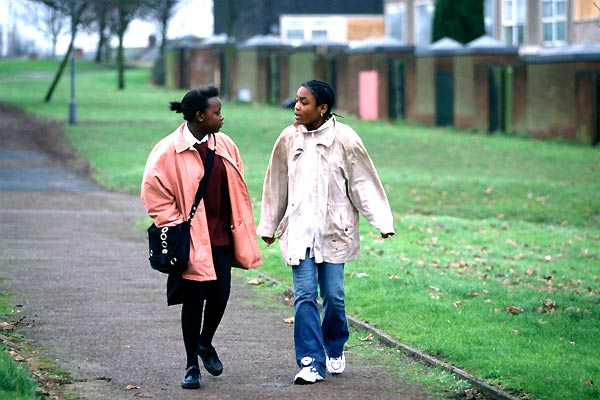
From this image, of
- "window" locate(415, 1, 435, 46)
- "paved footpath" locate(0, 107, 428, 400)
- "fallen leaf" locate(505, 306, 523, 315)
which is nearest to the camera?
→ "paved footpath" locate(0, 107, 428, 400)

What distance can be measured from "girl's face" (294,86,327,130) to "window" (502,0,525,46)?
38131mm

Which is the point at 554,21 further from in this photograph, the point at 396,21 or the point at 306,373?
the point at 306,373

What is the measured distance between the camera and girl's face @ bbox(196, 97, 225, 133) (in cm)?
726

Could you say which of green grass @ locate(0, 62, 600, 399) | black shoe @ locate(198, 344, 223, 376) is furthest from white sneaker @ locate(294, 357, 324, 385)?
green grass @ locate(0, 62, 600, 399)

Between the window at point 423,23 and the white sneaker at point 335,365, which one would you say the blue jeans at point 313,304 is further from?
the window at point 423,23

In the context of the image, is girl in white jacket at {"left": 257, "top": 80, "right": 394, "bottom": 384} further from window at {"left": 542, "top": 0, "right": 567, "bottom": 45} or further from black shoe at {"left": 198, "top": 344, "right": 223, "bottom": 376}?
window at {"left": 542, "top": 0, "right": 567, "bottom": 45}

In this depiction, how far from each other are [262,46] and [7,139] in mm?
22018

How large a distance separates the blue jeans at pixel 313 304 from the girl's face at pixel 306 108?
80cm

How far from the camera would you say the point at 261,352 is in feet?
27.8

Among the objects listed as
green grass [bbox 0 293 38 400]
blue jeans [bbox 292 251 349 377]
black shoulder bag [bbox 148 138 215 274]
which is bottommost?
green grass [bbox 0 293 38 400]

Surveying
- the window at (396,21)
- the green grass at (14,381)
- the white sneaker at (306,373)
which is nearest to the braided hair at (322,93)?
the white sneaker at (306,373)

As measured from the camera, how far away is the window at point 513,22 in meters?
44.9

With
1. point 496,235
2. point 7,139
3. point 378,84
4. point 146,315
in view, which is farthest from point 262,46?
point 146,315

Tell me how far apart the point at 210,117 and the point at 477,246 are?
7.92 metres
